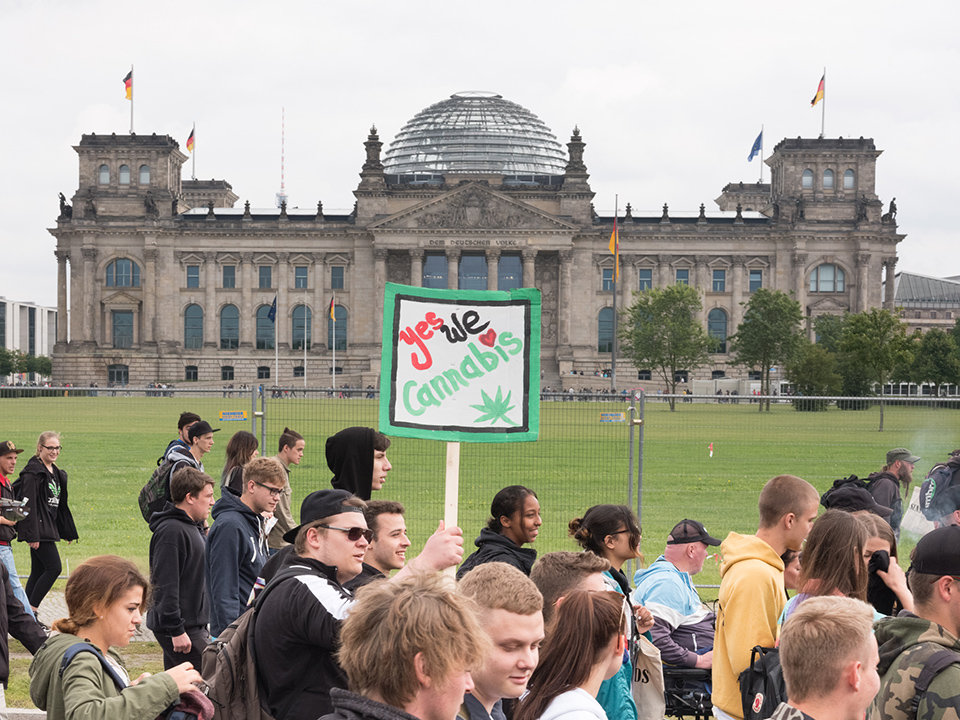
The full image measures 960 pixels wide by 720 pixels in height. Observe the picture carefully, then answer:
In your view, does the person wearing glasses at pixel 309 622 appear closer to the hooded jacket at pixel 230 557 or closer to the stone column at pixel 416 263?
the hooded jacket at pixel 230 557

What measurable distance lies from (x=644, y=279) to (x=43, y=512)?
8658 cm

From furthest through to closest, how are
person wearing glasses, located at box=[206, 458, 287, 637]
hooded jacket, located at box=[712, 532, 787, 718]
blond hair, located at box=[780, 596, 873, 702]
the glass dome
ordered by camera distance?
the glass dome, person wearing glasses, located at box=[206, 458, 287, 637], hooded jacket, located at box=[712, 532, 787, 718], blond hair, located at box=[780, 596, 873, 702]

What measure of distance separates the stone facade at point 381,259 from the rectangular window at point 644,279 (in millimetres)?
124

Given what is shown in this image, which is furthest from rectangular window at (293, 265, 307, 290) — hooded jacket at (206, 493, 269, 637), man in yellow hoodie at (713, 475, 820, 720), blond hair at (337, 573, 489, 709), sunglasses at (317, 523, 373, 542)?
blond hair at (337, 573, 489, 709)

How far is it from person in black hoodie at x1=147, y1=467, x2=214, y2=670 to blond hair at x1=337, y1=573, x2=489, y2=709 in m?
4.30

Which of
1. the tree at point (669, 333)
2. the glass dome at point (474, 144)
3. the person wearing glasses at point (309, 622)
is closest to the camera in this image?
the person wearing glasses at point (309, 622)

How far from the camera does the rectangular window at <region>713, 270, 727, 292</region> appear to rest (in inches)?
3738

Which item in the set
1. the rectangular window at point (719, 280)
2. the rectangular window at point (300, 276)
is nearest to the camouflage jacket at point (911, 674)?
the rectangular window at point (719, 280)

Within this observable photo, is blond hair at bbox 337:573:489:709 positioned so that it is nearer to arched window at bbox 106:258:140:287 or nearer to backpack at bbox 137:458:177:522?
backpack at bbox 137:458:177:522

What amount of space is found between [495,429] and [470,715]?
3.42 m

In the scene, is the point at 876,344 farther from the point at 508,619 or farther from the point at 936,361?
the point at 508,619

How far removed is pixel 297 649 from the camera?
15.9 ft

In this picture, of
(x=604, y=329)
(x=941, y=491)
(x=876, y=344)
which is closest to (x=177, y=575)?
(x=941, y=491)

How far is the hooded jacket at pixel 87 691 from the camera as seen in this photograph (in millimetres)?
4500
